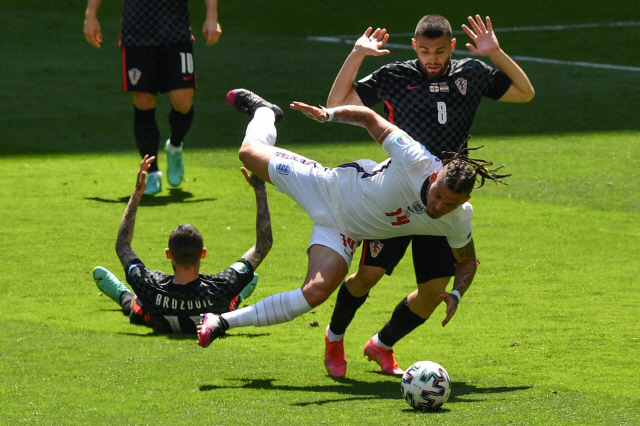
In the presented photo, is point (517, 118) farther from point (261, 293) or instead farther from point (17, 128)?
point (261, 293)

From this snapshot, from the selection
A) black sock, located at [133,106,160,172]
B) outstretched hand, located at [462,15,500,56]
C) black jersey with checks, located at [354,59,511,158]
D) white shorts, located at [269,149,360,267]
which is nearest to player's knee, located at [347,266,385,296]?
white shorts, located at [269,149,360,267]

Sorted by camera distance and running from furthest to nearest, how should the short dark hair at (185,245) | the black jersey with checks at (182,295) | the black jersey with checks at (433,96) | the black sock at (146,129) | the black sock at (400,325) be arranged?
the black sock at (146,129) < the black jersey with checks at (182,295) < the short dark hair at (185,245) < the black sock at (400,325) < the black jersey with checks at (433,96)

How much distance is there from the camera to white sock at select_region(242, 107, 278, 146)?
694cm

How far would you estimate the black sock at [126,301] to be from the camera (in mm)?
7594

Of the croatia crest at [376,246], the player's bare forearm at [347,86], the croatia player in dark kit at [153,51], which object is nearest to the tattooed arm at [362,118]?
the player's bare forearm at [347,86]

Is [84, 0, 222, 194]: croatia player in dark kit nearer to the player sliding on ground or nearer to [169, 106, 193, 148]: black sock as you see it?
[169, 106, 193, 148]: black sock

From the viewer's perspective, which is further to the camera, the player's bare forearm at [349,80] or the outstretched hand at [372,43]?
the outstretched hand at [372,43]

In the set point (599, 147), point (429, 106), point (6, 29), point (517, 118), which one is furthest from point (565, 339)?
point (6, 29)

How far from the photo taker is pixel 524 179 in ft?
38.1

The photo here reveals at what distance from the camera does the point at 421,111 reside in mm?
6488

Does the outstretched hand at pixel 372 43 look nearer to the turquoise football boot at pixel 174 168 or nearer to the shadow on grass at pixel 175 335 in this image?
the shadow on grass at pixel 175 335

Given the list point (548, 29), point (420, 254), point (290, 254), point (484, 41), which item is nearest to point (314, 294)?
point (420, 254)

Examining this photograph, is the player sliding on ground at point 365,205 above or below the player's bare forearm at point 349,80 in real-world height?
below

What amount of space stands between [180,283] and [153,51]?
13.8 ft
